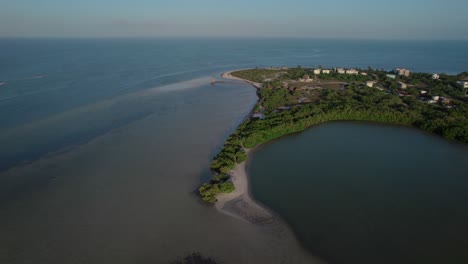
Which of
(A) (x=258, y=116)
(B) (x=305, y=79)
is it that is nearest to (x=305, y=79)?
(B) (x=305, y=79)

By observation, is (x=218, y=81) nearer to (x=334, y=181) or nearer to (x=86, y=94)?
(x=86, y=94)

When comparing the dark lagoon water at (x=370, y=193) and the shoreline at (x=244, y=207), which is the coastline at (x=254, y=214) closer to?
the shoreline at (x=244, y=207)

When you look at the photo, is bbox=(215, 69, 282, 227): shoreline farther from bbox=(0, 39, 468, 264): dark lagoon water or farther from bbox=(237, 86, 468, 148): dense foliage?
bbox=(237, 86, 468, 148): dense foliage

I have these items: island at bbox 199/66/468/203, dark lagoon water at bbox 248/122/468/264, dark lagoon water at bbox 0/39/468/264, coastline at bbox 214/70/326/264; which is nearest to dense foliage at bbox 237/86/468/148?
island at bbox 199/66/468/203

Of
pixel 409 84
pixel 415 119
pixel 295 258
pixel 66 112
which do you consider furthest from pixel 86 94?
pixel 409 84

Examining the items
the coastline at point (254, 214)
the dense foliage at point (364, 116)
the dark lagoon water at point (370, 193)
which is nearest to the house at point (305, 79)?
the dense foliage at point (364, 116)

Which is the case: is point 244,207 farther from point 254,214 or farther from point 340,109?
point 340,109
